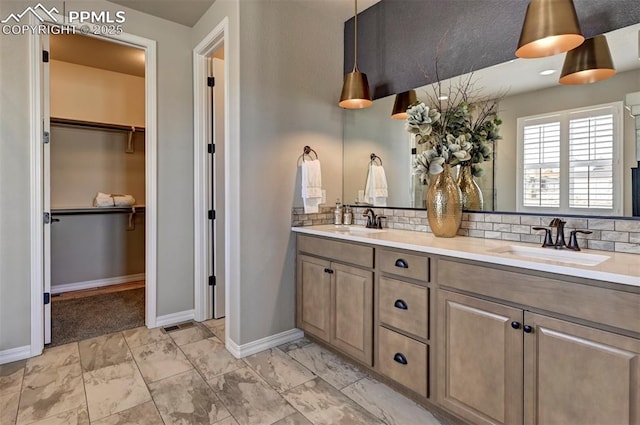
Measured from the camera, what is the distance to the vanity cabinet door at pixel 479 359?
1404mm

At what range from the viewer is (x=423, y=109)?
2.02 meters

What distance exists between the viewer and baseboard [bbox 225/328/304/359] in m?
2.39

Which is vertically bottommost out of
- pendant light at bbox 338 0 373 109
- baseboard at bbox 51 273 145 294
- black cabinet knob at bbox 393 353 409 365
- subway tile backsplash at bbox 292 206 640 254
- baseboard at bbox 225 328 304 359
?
baseboard at bbox 225 328 304 359

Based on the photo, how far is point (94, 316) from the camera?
313cm

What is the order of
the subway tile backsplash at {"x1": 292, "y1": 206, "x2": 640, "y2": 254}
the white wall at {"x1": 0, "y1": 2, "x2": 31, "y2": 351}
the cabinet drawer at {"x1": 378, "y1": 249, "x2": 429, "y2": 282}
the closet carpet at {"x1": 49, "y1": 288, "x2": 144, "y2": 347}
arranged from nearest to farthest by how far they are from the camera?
1. the subway tile backsplash at {"x1": 292, "y1": 206, "x2": 640, "y2": 254}
2. the cabinet drawer at {"x1": 378, "y1": 249, "x2": 429, "y2": 282}
3. the white wall at {"x1": 0, "y1": 2, "x2": 31, "y2": 351}
4. the closet carpet at {"x1": 49, "y1": 288, "x2": 144, "y2": 347}

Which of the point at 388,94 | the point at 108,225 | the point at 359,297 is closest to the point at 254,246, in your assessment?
the point at 359,297

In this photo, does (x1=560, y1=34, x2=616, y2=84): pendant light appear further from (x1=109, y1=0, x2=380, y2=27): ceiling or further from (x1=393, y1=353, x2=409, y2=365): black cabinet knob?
(x1=393, y1=353, x2=409, y2=365): black cabinet knob

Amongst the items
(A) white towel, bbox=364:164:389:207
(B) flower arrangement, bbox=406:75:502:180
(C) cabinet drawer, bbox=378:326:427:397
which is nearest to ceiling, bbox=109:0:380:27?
(B) flower arrangement, bbox=406:75:502:180

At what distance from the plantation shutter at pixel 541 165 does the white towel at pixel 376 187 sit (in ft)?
3.30

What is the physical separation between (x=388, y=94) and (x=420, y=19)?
534 mm

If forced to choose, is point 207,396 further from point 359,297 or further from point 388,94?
point 388,94

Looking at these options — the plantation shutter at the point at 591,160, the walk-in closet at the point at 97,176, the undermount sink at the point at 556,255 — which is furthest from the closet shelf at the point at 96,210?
the plantation shutter at the point at 591,160

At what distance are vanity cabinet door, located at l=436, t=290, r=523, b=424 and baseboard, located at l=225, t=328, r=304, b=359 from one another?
125 cm

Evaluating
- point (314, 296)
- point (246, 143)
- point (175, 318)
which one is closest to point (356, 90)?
point (246, 143)
